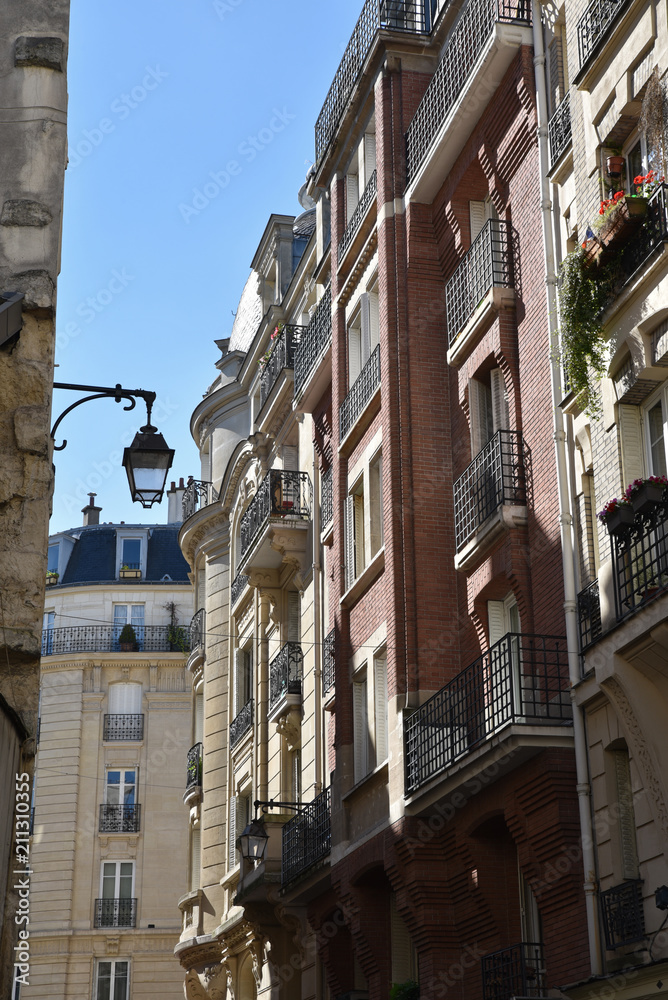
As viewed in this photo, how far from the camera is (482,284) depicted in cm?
1966

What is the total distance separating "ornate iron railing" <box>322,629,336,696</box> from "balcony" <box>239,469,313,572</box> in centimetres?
375

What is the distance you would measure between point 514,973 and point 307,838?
8.64 meters

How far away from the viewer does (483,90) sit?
19.7 metres

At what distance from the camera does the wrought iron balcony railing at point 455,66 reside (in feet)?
63.0

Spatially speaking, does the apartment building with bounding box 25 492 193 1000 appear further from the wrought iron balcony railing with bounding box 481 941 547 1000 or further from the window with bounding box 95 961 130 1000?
the wrought iron balcony railing with bounding box 481 941 547 1000

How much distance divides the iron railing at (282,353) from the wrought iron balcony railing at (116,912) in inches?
805

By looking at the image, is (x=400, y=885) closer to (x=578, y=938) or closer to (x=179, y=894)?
(x=578, y=938)

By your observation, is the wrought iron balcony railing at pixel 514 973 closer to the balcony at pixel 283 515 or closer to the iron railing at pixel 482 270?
the iron railing at pixel 482 270

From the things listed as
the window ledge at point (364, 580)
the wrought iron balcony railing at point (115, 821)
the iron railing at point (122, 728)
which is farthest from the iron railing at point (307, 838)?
the iron railing at point (122, 728)

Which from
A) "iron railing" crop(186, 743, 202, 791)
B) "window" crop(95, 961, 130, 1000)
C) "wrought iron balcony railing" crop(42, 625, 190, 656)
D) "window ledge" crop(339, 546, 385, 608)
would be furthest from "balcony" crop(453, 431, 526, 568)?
"wrought iron balcony railing" crop(42, 625, 190, 656)

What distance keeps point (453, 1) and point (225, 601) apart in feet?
63.3

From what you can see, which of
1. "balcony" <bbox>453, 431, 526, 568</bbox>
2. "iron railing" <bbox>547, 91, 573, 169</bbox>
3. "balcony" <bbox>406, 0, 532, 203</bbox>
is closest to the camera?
"iron railing" <bbox>547, 91, 573, 169</bbox>

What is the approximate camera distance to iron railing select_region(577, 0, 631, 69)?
617 inches

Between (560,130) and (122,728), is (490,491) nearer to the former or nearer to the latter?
(560,130)
